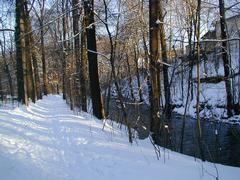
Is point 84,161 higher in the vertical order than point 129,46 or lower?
lower

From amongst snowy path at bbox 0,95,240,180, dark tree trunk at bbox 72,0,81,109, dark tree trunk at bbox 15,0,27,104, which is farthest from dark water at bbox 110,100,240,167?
dark tree trunk at bbox 15,0,27,104

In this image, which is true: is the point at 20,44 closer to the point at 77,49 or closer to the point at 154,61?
the point at 77,49

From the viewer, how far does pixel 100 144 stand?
356 inches

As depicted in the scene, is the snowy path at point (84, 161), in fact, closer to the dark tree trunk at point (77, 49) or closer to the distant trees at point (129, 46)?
the distant trees at point (129, 46)

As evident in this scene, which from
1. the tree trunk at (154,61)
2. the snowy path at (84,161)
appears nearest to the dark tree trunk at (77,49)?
the tree trunk at (154,61)

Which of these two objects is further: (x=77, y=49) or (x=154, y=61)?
(x=77, y=49)

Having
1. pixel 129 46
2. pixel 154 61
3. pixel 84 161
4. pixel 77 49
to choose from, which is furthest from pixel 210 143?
pixel 77 49

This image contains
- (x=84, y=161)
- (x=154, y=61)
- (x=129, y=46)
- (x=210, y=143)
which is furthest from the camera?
(x=129, y=46)

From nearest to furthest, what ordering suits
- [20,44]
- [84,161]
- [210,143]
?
1. [84,161]
2. [210,143]
3. [20,44]

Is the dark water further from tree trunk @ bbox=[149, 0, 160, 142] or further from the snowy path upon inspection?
the snowy path

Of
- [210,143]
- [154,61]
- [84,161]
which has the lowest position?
[210,143]

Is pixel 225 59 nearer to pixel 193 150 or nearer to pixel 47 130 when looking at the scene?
pixel 193 150

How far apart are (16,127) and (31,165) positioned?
148 inches

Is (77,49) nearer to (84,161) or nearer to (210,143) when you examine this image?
(210,143)
